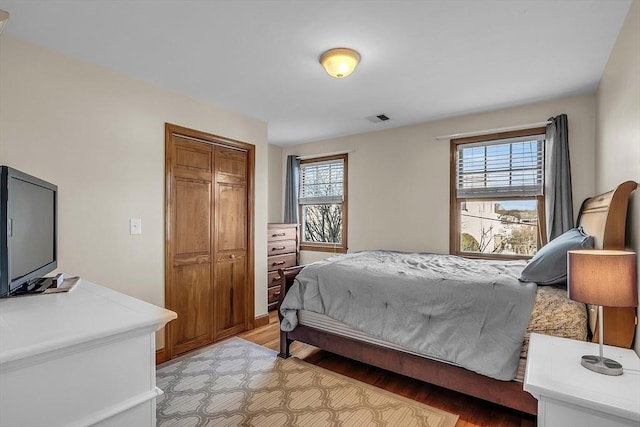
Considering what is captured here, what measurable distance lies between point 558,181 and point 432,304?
1960 mm

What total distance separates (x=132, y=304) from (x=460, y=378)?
2000mm

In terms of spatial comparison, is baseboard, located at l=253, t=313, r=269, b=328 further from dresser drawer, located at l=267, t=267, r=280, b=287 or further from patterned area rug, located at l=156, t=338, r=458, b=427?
patterned area rug, located at l=156, t=338, r=458, b=427

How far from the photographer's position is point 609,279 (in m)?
1.26

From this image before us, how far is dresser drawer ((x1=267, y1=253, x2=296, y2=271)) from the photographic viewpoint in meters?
4.36

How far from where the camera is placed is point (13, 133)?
206 cm

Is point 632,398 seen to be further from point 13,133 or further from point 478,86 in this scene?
point 13,133

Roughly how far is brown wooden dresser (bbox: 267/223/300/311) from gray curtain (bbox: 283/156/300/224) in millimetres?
342

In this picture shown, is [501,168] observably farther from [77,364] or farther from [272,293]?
[77,364]

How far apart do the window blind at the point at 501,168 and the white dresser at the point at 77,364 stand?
11.6ft

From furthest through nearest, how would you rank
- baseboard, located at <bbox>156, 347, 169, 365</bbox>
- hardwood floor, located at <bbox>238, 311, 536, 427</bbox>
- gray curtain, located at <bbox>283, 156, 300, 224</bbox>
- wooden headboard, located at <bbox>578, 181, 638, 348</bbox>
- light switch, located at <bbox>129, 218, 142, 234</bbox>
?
gray curtain, located at <bbox>283, 156, 300, 224</bbox> → baseboard, located at <bbox>156, 347, 169, 365</bbox> → light switch, located at <bbox>129, 218, 142, 234</bbox> → hardwood floor, located at <bbox>238, 311, 536, 427</bbox> → wooden headboard, located at <bbox>578, 181, 638, 348</bbox>

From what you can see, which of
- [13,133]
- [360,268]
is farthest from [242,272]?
[13,133]


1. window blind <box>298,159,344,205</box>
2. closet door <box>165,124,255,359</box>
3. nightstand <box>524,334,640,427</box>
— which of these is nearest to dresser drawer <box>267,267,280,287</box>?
closet door <box>165,124,255,359</box>

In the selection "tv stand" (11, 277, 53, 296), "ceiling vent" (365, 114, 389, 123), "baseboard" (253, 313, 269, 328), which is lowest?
"baseboard" (253, 313, 269, 328)

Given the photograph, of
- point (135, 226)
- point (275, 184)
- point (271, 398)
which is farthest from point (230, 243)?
point (275, 184)
